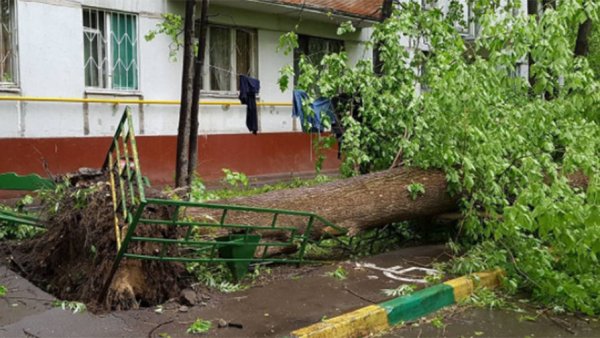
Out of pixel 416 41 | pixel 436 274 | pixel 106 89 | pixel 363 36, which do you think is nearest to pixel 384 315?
pixel 436 274

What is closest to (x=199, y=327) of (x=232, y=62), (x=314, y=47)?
(x=232, y=62)

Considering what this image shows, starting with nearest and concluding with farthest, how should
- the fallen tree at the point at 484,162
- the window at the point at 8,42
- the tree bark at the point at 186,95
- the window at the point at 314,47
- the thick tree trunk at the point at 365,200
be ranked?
the fallen tree at the point at 484,162 < the thick tree trunk at the point at 365,200 < the tree bark at the point at 186,95 < the window at the point at 8,42 < the window at the point at 314,47

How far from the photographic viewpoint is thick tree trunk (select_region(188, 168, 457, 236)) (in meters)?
5.90

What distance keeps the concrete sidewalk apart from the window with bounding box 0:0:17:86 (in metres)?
5.72

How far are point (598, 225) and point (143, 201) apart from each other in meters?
3.72

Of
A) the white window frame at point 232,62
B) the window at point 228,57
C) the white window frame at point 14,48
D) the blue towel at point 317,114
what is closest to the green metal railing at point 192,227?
the blue towel at point 317,114

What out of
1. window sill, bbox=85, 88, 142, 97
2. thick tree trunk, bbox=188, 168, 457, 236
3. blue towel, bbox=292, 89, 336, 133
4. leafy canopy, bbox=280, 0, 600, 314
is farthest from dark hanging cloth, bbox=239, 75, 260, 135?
thick tree trunk, bbox=188, 168, 457, 236

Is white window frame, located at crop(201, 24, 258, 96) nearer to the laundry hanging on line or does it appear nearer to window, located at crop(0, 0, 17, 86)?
window, located at crop(0, 0, 17, 86)

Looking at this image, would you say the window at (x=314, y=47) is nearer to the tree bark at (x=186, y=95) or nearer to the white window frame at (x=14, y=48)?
the tree bark at (x=186, y=95)

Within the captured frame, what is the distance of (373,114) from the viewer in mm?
7176

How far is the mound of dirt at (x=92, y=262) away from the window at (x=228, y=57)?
760cm

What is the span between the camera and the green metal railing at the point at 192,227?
14.5 ft

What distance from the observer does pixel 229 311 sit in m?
4.63

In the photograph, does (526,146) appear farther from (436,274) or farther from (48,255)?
(48,255)
